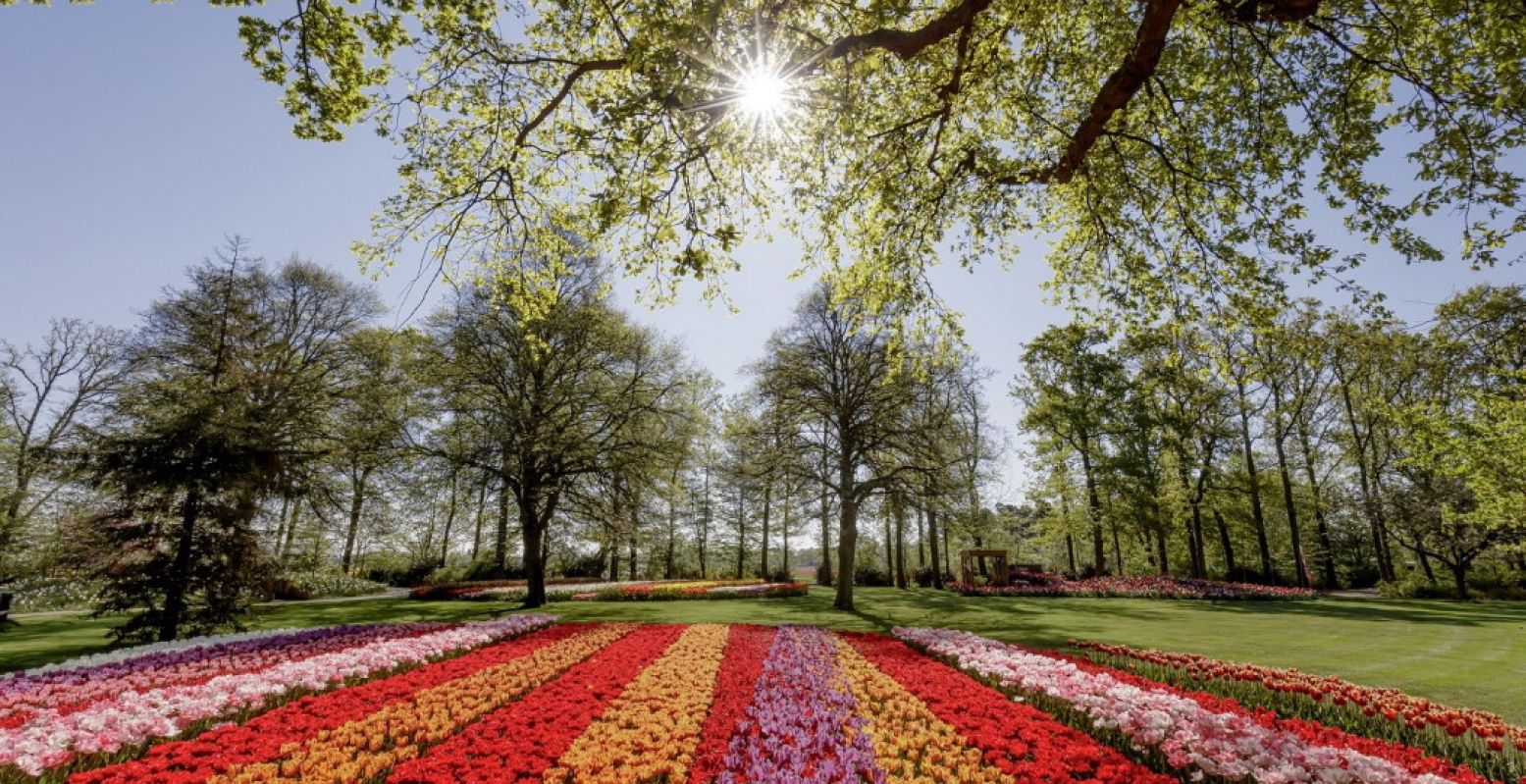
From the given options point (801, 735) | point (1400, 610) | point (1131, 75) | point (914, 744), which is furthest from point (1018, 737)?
point (1400, 610)

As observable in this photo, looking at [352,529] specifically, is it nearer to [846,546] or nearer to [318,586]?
[318,586]

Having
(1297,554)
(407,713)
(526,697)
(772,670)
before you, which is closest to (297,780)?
(407,713)

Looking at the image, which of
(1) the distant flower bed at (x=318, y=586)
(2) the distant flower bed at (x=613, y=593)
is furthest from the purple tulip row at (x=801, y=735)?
(2) the distant flower bed at (x=613, y=593)

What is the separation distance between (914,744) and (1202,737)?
2.10 m

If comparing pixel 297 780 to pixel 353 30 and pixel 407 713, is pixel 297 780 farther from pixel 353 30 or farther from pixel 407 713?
pixel 353 30

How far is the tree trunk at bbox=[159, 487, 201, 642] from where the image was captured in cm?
1007

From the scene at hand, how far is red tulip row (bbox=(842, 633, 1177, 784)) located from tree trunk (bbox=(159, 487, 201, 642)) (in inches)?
477

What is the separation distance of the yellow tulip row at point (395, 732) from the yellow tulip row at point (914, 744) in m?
3.51

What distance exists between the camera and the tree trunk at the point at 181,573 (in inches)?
396

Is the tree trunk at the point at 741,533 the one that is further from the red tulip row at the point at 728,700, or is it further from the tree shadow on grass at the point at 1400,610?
the red tulip row at the point at 728,700

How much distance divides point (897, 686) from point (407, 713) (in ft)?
16.2

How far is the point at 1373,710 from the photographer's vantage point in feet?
17.9

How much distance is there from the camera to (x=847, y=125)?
283 inches

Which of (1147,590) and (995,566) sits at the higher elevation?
(995,566)
